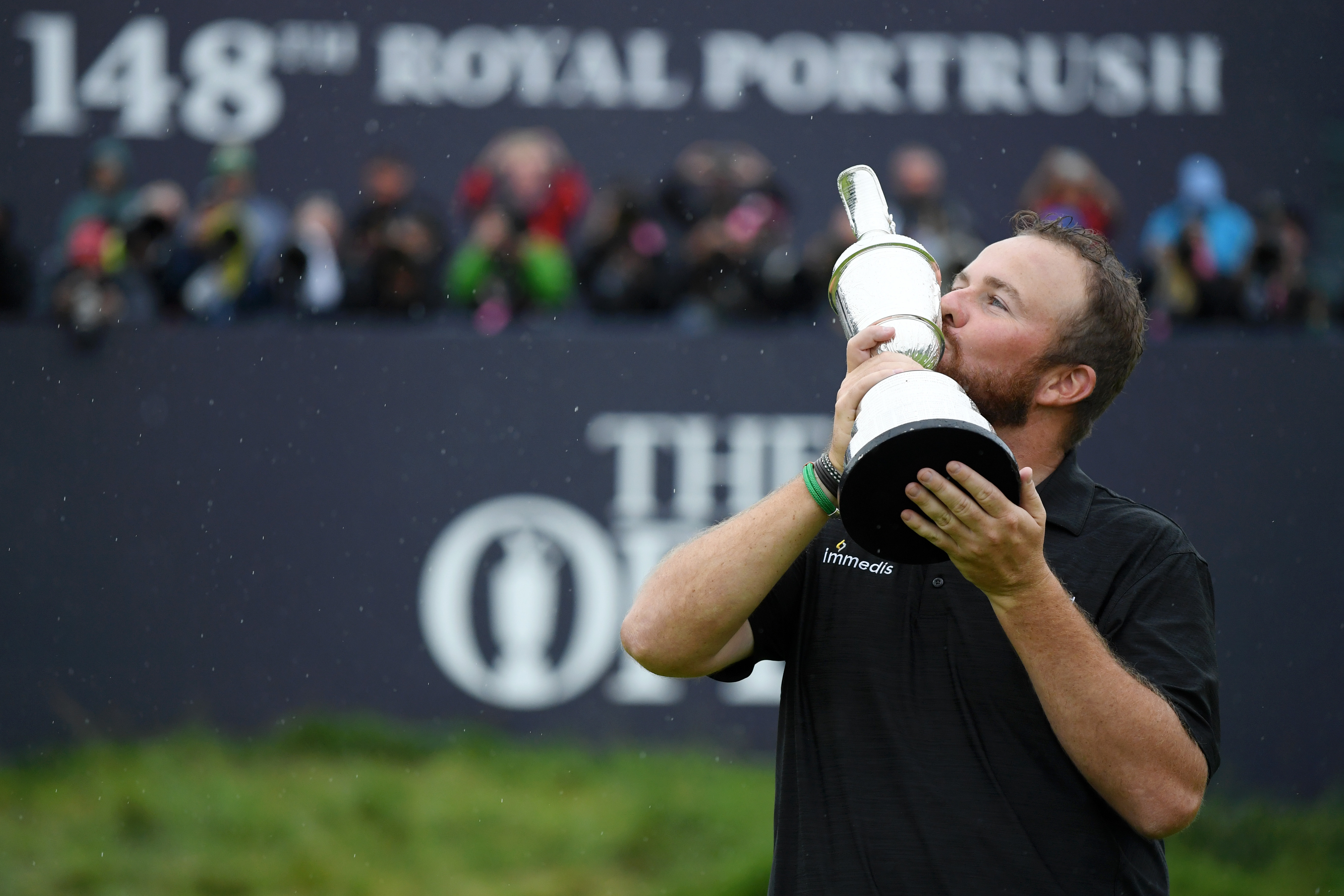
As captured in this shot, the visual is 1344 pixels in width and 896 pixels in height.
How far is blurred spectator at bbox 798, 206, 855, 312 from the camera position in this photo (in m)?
7.86

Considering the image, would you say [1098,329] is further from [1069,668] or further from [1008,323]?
[1069,668]

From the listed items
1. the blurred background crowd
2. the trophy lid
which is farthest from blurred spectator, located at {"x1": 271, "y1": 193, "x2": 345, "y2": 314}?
the trophy lid

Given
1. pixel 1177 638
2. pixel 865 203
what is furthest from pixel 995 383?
pixel 1177 638

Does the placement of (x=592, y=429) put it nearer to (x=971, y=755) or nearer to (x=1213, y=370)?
(x=1213, y=370)

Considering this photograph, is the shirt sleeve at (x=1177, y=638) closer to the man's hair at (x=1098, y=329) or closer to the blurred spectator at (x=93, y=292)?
the man's hair at (x=1098, y=329)

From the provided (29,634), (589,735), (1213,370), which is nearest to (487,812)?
(589,735)

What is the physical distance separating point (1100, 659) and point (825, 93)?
808 cm

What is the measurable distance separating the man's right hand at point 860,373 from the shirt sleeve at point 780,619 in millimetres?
376

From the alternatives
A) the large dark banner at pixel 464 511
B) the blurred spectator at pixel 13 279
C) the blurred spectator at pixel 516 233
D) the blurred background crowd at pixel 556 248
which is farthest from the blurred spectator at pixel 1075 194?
the blurred spectator at pixel 13 279

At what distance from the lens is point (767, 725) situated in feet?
22.3

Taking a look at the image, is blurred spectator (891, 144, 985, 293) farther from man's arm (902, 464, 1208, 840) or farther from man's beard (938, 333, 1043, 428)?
man's arm (902, 464, 1208, 840)

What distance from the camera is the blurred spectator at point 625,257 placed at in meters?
7.77

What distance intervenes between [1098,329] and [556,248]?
19.4ft

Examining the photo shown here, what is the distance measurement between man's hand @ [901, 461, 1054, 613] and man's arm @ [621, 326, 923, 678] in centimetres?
15
